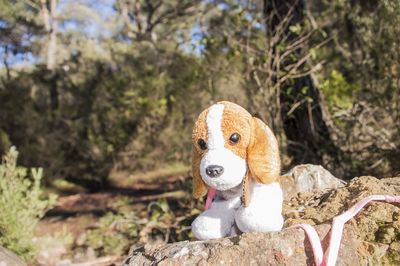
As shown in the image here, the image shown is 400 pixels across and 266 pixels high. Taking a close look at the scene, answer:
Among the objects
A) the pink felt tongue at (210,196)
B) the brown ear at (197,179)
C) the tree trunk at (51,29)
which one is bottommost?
the pink felt tongue at (210,196)

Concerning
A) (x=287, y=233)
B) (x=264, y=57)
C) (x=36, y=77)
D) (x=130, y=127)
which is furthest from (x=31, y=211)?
(x=36, y=77)

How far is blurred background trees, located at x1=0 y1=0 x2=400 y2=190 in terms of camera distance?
13.5 ft

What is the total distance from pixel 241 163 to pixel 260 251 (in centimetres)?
32

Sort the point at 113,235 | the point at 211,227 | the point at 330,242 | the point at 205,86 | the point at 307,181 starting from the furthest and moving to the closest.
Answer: the point at 205,86 → the point at 113,235 → the point at 307,181 → the point at 211,227 → the point at 330,242

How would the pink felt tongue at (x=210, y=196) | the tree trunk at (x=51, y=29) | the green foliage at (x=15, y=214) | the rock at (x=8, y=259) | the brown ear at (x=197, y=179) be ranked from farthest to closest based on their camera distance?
the tree trunk at (x=51, y=29) < the green foliage at (x=15, y=214) < the rock at (x=8, y=259) < the pink felt tongue at (x=210, y=196) < the brown ear at (x=197, y=179)

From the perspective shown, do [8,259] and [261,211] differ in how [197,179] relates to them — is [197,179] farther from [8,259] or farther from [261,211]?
[8,259]

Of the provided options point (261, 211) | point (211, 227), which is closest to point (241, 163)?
point (261, 211)

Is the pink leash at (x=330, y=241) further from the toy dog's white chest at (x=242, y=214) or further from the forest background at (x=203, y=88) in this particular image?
the forest background at (x=203, y=88)

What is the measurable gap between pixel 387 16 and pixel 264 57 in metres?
1.13

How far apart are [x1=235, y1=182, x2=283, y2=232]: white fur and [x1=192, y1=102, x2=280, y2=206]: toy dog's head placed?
4 cm

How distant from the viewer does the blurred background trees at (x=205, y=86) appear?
163 inches

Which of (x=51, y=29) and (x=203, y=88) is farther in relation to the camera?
(x=51, y=29)

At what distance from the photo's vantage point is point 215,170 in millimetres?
1555

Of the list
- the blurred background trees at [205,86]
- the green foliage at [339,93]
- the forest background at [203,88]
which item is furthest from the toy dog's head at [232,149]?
the green foliage at [339,93]
